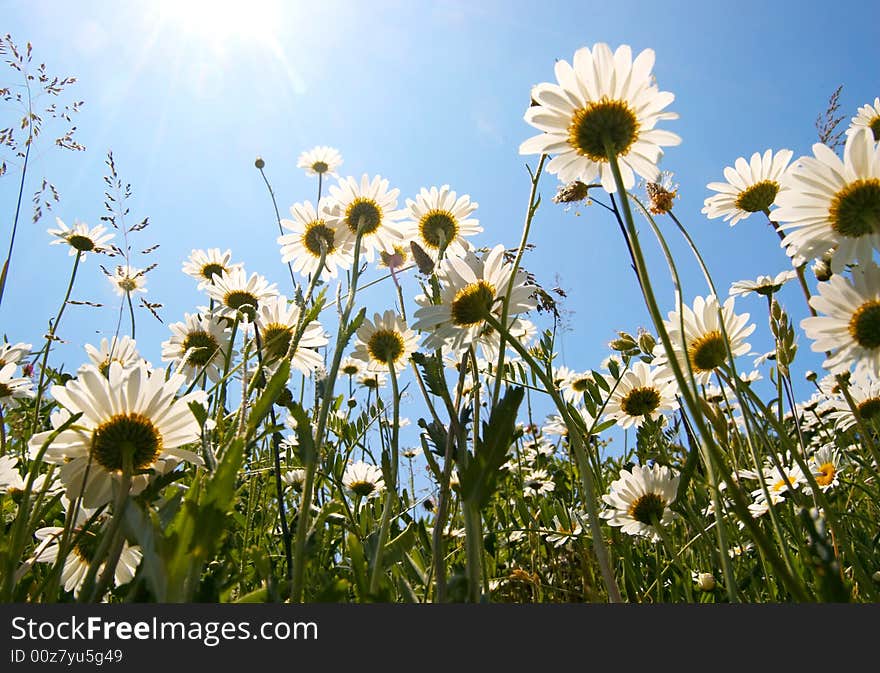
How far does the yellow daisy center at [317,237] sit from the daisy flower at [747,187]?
1141 mm

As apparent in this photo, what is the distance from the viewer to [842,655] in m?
0.67

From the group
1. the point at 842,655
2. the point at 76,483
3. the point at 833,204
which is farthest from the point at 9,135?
the point at 842,655

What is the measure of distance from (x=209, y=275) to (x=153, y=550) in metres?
2.07

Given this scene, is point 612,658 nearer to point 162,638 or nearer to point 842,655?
point 842,655

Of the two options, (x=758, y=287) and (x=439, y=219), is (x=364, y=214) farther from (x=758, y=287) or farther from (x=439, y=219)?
(x=758, y=287)

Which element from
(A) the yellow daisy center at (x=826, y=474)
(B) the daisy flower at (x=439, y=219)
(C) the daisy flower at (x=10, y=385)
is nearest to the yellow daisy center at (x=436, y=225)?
(B) the daisy flower at (x=439, y=219)

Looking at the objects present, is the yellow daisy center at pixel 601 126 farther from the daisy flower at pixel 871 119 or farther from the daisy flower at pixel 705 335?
the daisy flower at pixel 871 119

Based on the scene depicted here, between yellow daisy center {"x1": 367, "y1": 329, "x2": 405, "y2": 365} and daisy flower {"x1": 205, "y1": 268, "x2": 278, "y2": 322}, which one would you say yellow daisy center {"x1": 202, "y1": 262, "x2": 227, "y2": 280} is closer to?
daisy flower {"x1": 205, "y1": 268, "x2": 278, "y2": 322}

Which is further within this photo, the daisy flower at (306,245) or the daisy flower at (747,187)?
the daisy flower at (306,245)

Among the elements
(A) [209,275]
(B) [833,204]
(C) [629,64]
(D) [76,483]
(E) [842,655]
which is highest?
(A) [209,275]

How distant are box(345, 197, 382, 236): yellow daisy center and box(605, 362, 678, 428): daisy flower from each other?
1.00 meters

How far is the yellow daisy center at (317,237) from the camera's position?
1903 mm

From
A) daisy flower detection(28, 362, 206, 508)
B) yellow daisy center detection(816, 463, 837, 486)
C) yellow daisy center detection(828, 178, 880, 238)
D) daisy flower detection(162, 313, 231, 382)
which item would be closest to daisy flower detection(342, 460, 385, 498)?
daisy flower detection(162, 313, 231, 382)

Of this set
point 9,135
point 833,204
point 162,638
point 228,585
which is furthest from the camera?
point 9,135
